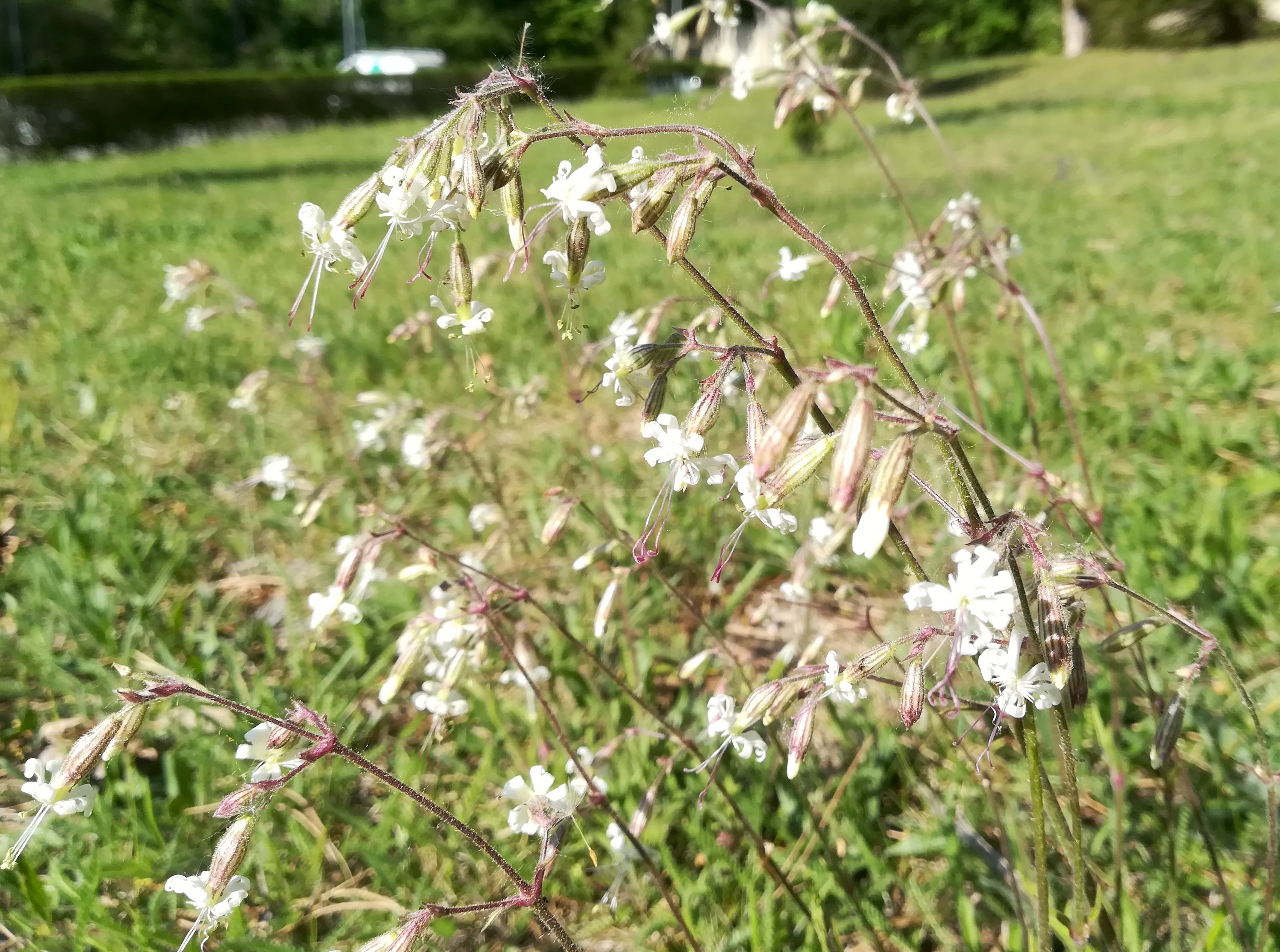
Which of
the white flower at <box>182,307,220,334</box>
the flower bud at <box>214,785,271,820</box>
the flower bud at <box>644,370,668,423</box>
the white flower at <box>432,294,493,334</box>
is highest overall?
the white flower at <box>432,294,493,334</box>

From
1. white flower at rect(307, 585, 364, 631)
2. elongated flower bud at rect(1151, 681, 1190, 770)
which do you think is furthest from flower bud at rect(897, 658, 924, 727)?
white flower at rect(307, 585, 364, 631)

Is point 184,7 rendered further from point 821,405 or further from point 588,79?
point 821,405

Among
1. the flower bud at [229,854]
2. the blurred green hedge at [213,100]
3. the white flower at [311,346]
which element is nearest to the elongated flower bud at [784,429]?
the flower bud at [229,854]

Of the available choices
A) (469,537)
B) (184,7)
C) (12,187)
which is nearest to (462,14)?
(184,7)

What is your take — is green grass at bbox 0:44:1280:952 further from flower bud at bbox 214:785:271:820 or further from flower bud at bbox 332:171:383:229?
flower bud at bbox 214:785:271:820

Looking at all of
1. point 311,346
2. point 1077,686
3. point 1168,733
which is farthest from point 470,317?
point 311,346

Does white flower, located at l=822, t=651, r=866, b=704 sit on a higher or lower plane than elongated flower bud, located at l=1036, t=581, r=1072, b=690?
lower

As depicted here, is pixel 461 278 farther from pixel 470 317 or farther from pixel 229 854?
pixel 229 854

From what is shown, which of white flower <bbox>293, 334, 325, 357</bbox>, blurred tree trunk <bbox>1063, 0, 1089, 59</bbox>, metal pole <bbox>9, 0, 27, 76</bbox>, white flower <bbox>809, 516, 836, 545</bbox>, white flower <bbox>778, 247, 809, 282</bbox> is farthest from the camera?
metal pole <bbox>9, 0, 27, 76</bbox>
